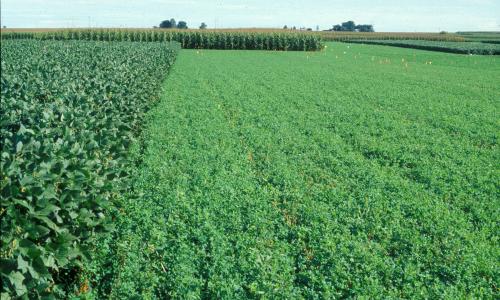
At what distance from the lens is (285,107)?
59.1ft

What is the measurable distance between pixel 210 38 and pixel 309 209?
56.5m

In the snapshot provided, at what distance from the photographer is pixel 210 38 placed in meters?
61.7

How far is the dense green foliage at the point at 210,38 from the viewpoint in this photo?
61906 millimetres

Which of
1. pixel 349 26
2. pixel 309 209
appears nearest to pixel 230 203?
pixel 309 209

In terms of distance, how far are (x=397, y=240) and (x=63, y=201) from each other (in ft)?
15.7

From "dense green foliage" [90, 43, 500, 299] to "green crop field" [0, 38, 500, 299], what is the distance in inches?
1.3

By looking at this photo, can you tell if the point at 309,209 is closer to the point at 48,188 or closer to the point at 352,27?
the point at 48,188

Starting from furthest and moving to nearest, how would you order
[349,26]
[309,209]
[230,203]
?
[349,26], [230,203], [309,209]

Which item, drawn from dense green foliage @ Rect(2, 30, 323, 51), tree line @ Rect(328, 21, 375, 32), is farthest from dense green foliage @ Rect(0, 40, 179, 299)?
tree line @ Rect(328, 21, 375, 32)

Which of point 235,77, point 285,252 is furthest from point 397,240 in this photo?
point 235,77

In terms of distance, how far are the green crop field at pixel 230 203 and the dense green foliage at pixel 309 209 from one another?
0.10ft

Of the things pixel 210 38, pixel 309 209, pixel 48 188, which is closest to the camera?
pixel 48 188

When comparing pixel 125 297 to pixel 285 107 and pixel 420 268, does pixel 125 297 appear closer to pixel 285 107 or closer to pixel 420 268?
pixel 420 268

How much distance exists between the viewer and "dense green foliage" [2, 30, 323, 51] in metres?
61.9
